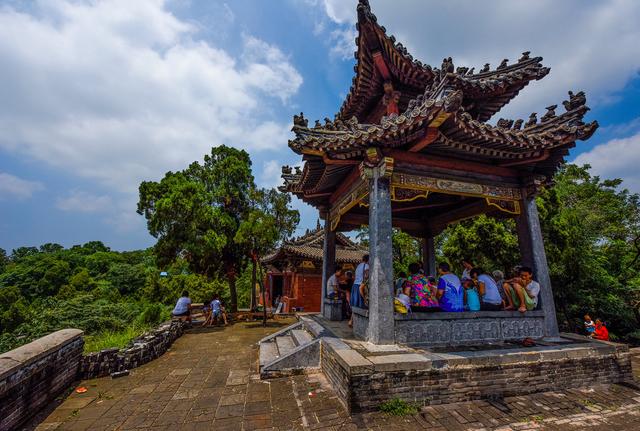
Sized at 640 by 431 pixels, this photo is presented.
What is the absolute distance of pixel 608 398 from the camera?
4461 mm

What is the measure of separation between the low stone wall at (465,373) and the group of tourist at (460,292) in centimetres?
88

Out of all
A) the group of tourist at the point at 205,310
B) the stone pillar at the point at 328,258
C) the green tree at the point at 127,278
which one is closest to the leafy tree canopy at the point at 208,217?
the group of tourist at the point at 205,310

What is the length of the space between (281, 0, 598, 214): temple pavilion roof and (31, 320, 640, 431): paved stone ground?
396 cm

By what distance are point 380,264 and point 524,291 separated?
3003mm

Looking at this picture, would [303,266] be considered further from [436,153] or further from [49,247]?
[49,247]

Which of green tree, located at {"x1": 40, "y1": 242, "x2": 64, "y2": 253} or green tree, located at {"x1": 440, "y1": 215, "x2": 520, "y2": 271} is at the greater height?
green tree, located at {"x1": 40, "y1": 242, "x2": 64, "y2": 253}

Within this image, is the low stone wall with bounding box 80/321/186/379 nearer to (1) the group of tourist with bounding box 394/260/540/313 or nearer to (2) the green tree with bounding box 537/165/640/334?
(1) the group of tourist with bounding box 394/260/540/313

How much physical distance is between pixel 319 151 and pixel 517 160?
4.02m

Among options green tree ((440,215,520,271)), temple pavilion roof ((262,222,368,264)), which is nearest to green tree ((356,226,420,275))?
temple pavilion roof ((262,222,368,264))

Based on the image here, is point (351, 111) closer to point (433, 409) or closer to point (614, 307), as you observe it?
point (433, 409)

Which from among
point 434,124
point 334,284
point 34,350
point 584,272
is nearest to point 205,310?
point 334,284

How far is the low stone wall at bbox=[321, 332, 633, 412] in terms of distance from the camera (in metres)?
→ 4.01

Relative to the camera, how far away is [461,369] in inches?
169

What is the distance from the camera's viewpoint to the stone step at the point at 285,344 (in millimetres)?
6698
